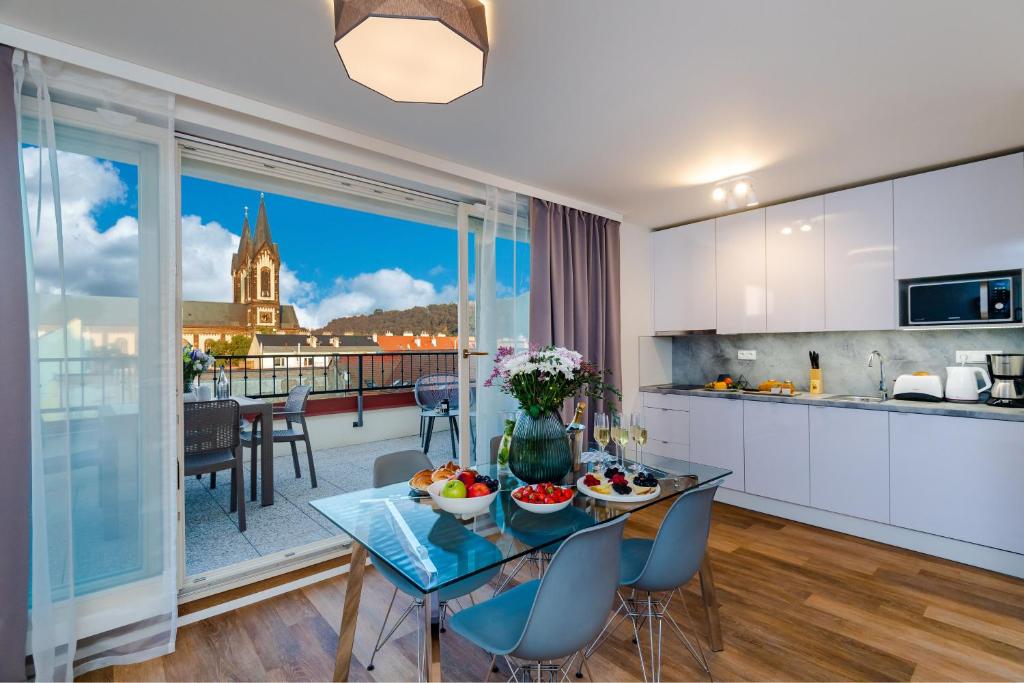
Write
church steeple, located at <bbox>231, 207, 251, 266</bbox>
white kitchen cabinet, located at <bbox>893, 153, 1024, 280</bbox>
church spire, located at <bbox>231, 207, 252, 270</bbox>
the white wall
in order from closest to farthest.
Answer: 1. white kitchen cabinet, located at <bbox>893, 153, 1024, 280</bbox>
2. the white wall
3. church spire, located at <bbox>231, 207, 252, 270</bbox>
4. church steeple, located at <bbox>231, 207, 251, 266</bbox>

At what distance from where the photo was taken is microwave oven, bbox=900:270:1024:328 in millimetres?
2771

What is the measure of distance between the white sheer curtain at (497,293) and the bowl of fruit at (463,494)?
1405 millimetres

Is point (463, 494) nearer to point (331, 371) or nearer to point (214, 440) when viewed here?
point (214, 440)

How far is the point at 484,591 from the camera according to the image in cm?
253

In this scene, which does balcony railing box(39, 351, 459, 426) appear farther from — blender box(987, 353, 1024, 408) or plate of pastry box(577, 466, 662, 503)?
blender box(987, 353, 1024, 408)

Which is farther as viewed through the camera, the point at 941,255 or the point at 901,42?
the point at 941,255

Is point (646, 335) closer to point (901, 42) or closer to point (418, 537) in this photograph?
point (901, 42)

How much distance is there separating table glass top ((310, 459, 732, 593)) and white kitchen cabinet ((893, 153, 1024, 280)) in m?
2.29

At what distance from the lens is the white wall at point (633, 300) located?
4273mm

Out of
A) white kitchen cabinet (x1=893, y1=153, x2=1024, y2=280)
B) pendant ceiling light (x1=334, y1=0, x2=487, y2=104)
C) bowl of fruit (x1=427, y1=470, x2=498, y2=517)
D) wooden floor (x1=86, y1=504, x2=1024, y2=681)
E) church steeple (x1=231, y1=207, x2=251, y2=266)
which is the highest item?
church steeple (x1=231, y1=207, x2=251, y2=266)

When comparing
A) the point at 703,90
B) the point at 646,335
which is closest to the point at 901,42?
the point at 703,90

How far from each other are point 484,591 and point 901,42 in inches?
117

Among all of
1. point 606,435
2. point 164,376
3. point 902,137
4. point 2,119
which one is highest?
point 902,137

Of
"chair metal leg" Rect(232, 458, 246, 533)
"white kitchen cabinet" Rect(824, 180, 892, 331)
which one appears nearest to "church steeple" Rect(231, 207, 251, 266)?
"chair metal leg" Rect(232, 458, 246, 533)
